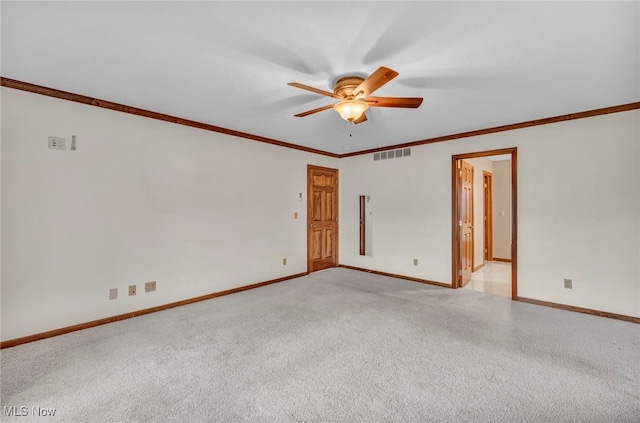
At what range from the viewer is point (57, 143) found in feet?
9.21

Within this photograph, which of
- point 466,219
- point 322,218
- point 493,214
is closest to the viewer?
point 466,219

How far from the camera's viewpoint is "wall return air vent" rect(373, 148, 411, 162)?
16.4ft

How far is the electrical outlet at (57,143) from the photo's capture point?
2.78 meters

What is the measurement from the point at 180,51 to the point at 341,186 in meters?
4.31

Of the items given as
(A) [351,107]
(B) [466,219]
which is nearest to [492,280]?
(B) [466,219]

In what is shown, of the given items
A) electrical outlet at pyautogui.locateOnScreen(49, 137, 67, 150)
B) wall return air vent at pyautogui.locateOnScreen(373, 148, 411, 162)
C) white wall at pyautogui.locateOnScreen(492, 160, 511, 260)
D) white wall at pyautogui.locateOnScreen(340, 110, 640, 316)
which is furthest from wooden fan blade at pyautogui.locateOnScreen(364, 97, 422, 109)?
white wall at pyautogui.locateOnScreen(492, 160, 511, 260)

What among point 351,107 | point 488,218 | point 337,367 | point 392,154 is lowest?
point 337,367

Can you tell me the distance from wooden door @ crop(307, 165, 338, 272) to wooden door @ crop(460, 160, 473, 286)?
2.45 meters

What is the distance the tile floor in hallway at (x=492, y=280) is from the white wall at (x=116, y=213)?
11.6ft

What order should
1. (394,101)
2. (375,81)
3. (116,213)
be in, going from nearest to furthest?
(375,81)
(394,101)
(116,213)

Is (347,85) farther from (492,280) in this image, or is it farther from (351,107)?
(492,280)

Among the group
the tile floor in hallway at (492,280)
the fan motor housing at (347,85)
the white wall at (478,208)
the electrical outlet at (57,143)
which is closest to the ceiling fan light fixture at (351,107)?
the fan motor housing at (347,85)

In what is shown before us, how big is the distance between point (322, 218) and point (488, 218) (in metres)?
4.18

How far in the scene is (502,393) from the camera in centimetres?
191
